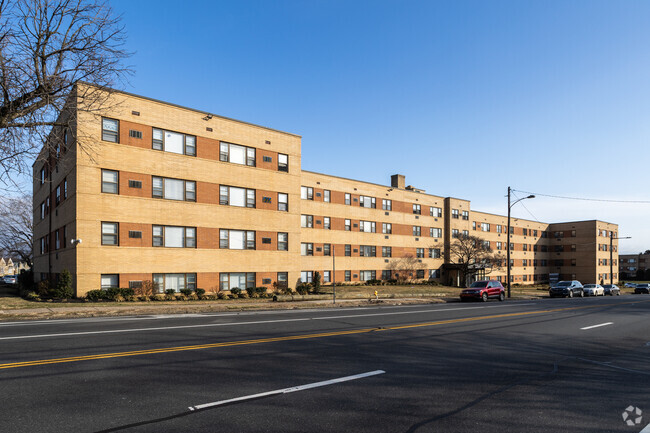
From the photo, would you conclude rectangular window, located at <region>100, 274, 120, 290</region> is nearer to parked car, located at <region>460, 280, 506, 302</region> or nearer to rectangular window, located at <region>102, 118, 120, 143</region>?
rectangular window, located at <region>102, 118, 120, 143</region>

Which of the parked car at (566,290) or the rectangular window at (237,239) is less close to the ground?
the rectangular window at (237,239)

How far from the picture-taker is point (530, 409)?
18.0 ft

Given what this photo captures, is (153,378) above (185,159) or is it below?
below

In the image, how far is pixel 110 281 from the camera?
2439 cm

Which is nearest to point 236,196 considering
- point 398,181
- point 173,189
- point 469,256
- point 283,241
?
point 173,189

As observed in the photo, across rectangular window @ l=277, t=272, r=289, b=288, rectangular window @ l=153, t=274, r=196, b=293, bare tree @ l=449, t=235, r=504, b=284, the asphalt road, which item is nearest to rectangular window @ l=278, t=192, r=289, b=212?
rectangular window @ l=277, t=272, r=289, b=288

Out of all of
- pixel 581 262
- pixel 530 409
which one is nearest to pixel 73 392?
pixel 530 409

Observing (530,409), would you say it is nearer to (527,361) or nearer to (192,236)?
(527,361)

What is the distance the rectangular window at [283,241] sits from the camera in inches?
1288

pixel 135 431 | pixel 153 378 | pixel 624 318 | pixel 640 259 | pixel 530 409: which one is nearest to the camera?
pixel 135 431

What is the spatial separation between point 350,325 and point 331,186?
31.3 meters

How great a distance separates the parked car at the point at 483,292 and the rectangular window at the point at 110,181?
24.8 metres

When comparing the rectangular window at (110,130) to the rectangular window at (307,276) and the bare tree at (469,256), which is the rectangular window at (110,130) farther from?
the bare tree at (469,256)

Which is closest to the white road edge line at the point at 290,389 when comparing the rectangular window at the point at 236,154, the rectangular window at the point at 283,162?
the rectangular window at the point at 236,154
